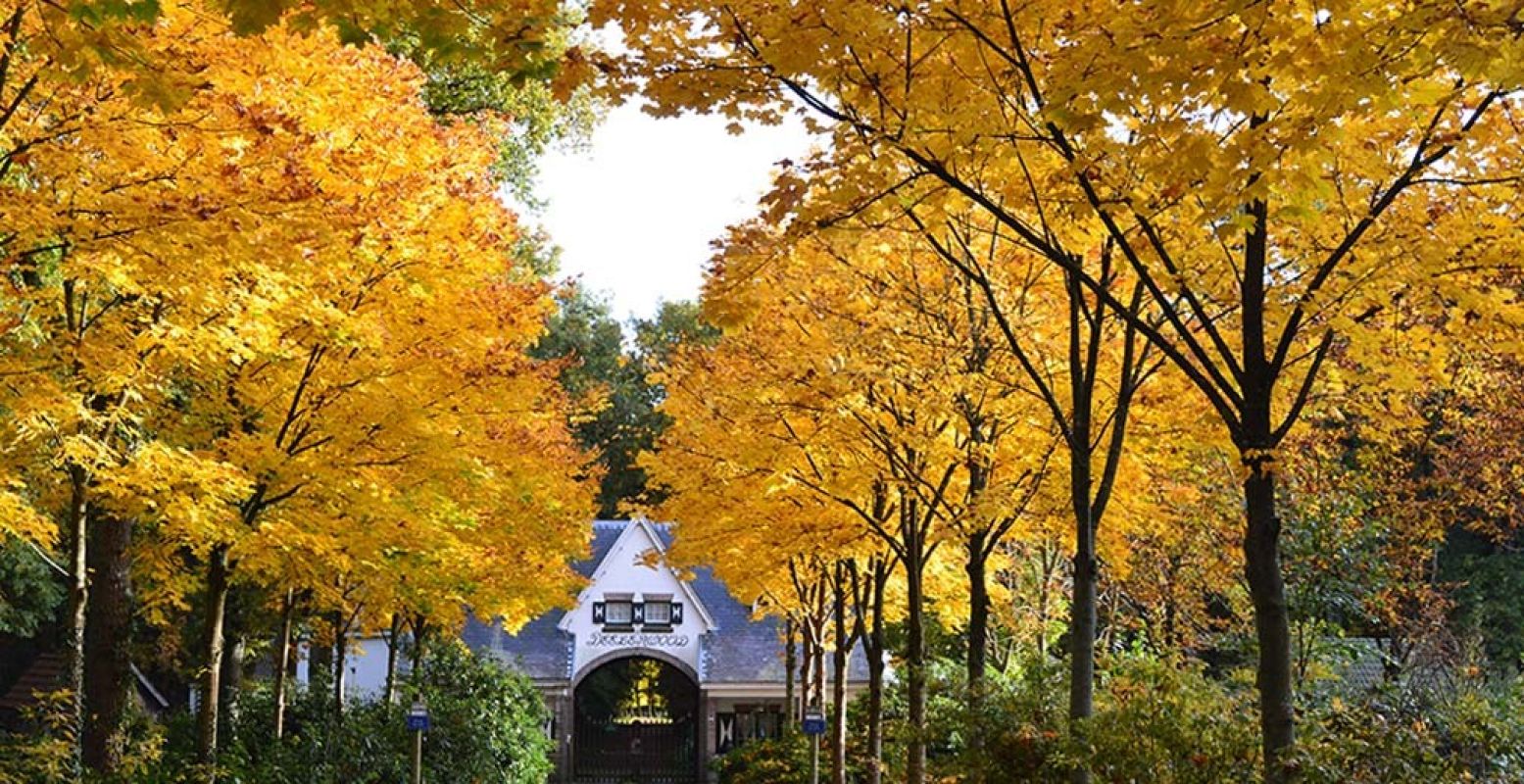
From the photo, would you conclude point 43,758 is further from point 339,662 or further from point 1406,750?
point 339,662

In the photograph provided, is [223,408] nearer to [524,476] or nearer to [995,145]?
[524,476]

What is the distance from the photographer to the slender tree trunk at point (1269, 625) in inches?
205

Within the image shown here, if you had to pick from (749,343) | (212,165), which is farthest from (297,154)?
(749,343)

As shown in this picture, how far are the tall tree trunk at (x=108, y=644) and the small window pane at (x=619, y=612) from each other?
2149 centimetres

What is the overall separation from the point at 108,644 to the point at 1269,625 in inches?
398

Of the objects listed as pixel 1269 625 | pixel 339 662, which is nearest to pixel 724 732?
pixel 339 662

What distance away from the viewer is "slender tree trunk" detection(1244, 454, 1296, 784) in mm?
5211

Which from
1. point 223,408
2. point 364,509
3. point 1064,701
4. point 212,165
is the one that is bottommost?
point 1064,701

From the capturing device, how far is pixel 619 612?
3306cm

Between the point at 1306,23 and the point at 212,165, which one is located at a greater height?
the point at 212,165

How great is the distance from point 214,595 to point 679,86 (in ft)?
26.7

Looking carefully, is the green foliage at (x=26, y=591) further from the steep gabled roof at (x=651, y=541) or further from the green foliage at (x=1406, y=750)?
the green foliage at (x=1406, y=750)

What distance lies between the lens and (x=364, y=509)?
10.9 m

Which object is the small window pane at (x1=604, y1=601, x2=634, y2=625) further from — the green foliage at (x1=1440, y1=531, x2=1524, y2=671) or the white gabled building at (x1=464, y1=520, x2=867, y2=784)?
the green foliage at (x1=1440, y1=531, x2=1524, y2=671)
